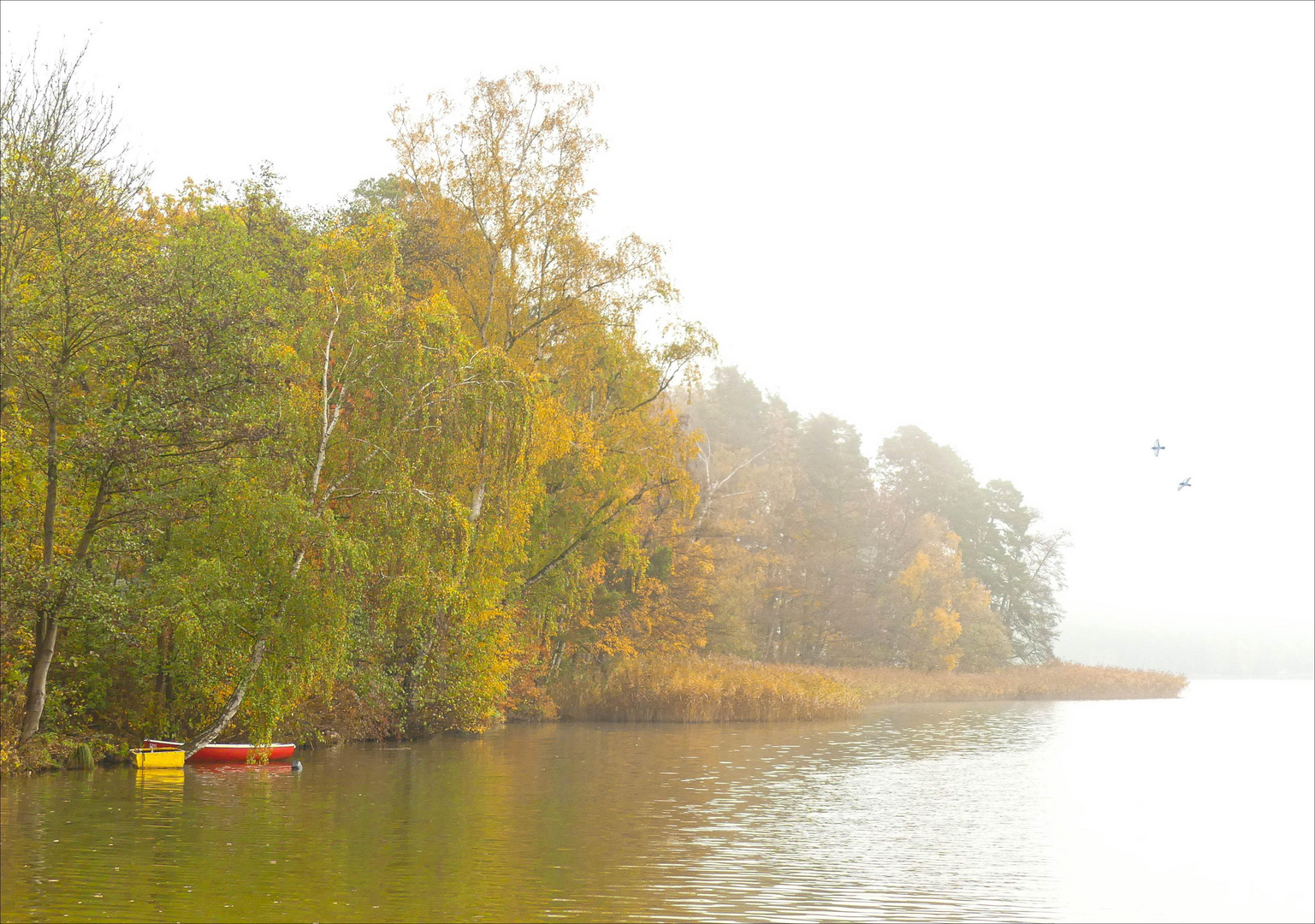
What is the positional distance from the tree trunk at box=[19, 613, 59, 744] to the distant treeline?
0.05 m

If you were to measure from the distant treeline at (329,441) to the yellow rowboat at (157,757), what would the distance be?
54.8 inches

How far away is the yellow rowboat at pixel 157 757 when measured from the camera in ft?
67.1

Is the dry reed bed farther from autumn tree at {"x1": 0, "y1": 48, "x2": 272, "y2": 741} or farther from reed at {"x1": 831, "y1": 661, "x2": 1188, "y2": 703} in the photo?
autumn tree at {"x1": 0, "y1": 48, "x2": 272, "y2": 741}

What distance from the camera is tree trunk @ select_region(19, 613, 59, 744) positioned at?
19.6m

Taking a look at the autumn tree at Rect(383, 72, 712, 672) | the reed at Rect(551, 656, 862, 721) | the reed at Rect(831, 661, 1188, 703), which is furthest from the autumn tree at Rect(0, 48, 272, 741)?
the reed at Rect(831, 661, 1188, 703)

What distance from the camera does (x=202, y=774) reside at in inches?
826

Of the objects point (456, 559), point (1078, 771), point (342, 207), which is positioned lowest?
point (1078, 771)

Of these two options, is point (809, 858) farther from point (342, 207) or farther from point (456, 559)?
point (342, 207)

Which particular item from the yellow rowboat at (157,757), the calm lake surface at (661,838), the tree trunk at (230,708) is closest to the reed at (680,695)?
the calm lake surface at (661,838)

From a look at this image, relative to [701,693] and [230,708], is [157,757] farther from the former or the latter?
[701,693]

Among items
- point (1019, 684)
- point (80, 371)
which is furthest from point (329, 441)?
point (1019, 684)

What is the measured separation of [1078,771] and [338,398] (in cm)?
1851

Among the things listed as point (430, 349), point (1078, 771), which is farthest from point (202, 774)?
point (1078, 771)

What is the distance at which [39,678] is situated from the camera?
64.4ft
